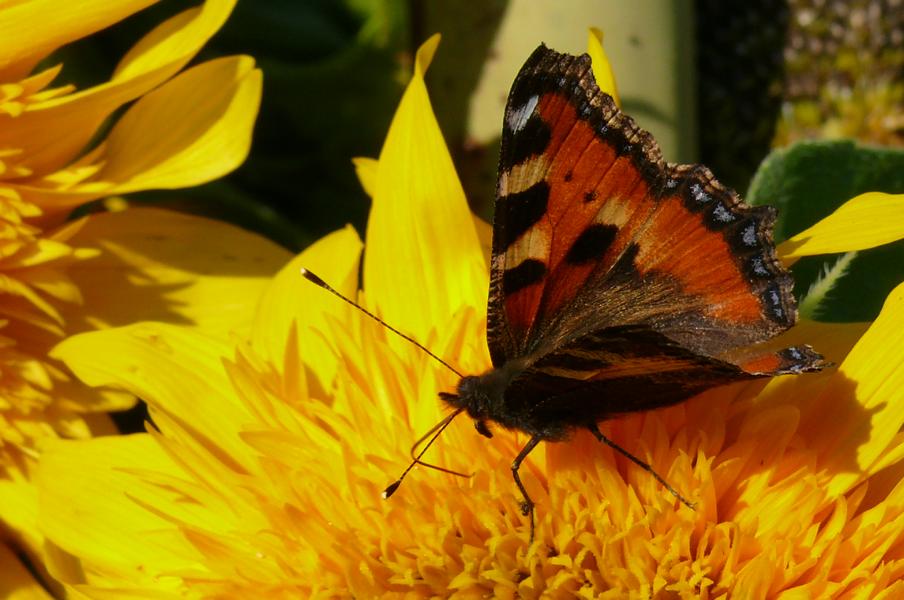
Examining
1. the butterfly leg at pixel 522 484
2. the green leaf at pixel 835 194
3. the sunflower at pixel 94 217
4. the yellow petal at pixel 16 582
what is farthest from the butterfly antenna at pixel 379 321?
the yellow petal at pixel 16 582

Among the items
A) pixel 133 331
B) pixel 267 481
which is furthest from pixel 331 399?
pixel 133 331

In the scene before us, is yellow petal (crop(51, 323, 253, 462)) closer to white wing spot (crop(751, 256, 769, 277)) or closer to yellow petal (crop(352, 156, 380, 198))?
yellow petal (crop(352, 156, 380, 198))

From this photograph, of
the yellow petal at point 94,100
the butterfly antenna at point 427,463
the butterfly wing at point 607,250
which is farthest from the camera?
the yellow petal at point 94,100

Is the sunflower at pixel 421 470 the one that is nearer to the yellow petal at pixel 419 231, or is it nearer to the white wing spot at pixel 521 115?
the yellow petal at pixel 419 231

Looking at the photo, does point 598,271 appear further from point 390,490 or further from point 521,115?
point 390,490

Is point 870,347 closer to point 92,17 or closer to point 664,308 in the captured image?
point 664,308

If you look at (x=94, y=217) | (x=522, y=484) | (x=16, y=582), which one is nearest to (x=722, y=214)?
(x=522, y=484)
